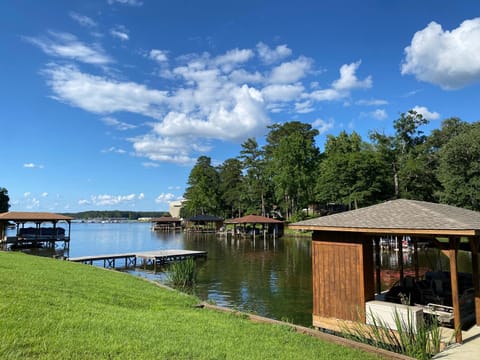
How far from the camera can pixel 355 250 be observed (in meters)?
8.12

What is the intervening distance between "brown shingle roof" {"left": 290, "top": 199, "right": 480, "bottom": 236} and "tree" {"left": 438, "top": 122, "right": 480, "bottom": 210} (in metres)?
26.9

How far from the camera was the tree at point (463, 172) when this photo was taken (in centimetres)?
3097

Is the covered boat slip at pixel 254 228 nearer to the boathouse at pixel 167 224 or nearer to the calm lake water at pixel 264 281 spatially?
the calm lake water at pixel 264 281

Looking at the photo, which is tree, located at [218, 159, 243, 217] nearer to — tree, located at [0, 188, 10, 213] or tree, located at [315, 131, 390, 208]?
tree, located at [315, 131, 390, 208]

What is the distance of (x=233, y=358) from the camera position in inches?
187

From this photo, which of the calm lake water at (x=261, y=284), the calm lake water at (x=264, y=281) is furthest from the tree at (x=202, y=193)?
the calm lake water at (x=261, y=284)

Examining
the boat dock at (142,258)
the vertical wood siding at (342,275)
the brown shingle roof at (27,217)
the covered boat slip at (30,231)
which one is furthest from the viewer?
the covered boat slip at (30,231)

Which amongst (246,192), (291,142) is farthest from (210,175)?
(291,142)

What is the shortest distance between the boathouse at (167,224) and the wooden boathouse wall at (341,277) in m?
61.0

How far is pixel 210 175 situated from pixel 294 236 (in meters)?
37.5

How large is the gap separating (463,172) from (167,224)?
2224 inches

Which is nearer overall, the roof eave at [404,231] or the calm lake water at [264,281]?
the roof eave at [404,231]

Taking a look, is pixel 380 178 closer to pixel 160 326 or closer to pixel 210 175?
pixel 160 326

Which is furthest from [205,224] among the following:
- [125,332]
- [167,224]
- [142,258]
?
[125,332]
